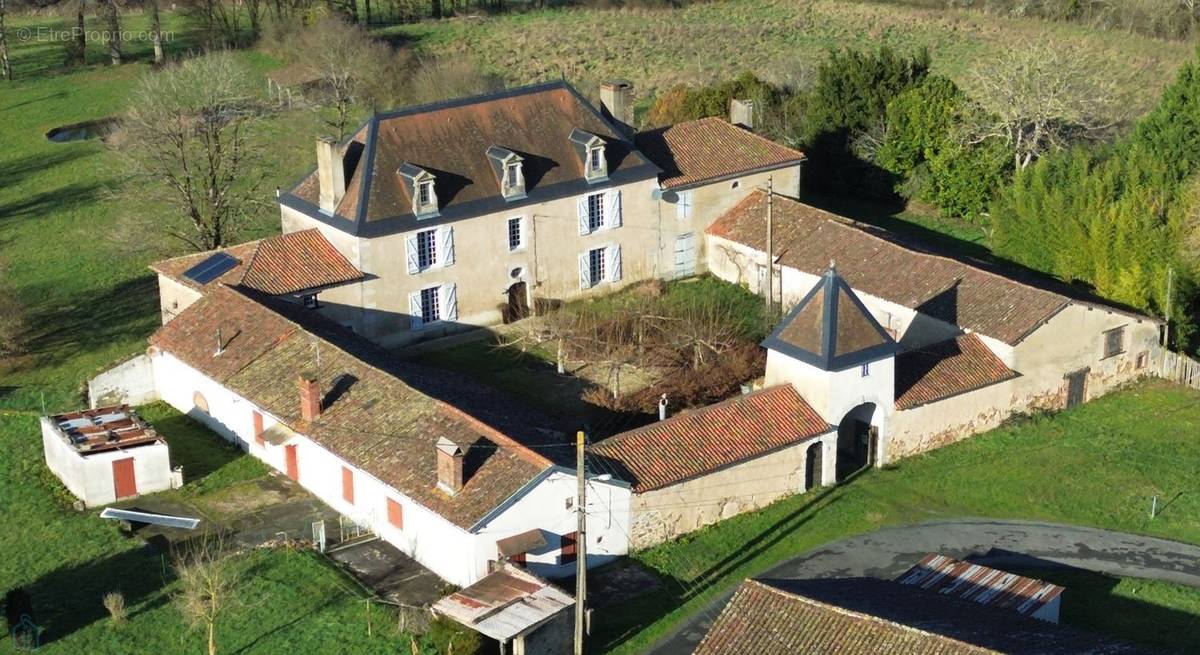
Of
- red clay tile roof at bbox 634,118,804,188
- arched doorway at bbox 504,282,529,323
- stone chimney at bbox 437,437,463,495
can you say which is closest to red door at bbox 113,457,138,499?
stone chimney at bbox 437,437,463,495

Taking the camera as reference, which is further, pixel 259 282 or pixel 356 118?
pixel 356 118

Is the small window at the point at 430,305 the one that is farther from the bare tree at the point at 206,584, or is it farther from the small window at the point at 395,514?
the bare tree at the point at 206,584

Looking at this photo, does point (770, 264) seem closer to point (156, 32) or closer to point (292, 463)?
point (292, 463)

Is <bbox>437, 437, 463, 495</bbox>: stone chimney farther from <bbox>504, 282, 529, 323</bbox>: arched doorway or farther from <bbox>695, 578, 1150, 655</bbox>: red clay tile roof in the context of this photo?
<bbox>504, 282, 529, 323</bbox>: arched doorway

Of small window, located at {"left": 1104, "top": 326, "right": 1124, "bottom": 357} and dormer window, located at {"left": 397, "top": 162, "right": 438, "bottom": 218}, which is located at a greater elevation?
dormer window, located at {"left": 397, "top": 162, "right": 438, "bottom": 218}

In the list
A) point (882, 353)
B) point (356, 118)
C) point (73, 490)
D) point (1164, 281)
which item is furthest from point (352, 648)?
point (356, 118)

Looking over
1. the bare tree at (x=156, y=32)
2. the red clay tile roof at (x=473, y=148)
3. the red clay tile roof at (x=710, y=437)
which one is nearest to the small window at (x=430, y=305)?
the red clay tile roof at (x=473, y=148)

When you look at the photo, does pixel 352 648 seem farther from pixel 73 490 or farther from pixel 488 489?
pixel 73 490

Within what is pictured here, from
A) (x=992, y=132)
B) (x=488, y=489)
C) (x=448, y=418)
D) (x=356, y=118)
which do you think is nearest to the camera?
(x=488, y=489)
